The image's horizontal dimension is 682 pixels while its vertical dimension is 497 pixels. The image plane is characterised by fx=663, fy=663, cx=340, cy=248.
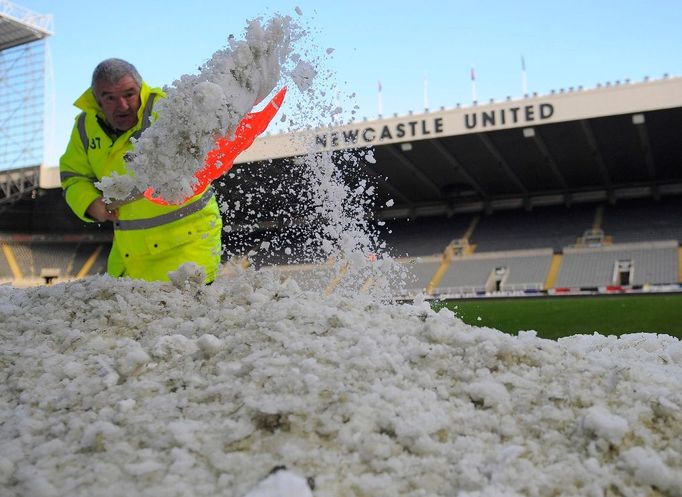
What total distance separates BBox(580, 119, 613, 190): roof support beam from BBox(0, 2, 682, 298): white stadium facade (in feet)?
0.23

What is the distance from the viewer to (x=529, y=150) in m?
21.9

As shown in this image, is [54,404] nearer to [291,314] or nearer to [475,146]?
[291,314]

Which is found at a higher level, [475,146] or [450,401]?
[475,146]

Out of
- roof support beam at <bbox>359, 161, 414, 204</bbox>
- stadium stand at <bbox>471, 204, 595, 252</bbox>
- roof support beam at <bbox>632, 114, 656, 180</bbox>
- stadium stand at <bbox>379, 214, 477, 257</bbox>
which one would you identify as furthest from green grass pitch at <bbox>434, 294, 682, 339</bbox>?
stadium stand at <bbox>379, 214, 477, 257</bbox>

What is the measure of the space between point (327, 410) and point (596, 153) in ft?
74.5

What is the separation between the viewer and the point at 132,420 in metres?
1.44

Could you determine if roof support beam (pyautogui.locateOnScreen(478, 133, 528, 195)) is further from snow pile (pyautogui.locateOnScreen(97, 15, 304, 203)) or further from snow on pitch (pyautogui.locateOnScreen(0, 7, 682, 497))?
snow on pitch (pyautogui.locateOnScreen(0, 7, 682, 497))

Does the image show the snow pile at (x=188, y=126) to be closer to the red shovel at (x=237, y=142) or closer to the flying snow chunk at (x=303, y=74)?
the red shovel at (x=237, y=142)

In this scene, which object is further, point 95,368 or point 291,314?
point 291,314

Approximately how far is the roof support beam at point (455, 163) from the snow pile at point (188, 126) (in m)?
19.1

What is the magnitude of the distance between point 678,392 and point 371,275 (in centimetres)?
176

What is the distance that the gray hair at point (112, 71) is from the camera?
2.96 metres

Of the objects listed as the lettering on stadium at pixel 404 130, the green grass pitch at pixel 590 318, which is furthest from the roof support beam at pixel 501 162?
the green grass pitch at pixel 590 318

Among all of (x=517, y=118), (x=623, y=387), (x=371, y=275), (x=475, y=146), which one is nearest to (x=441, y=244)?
(x=475, y=146)
